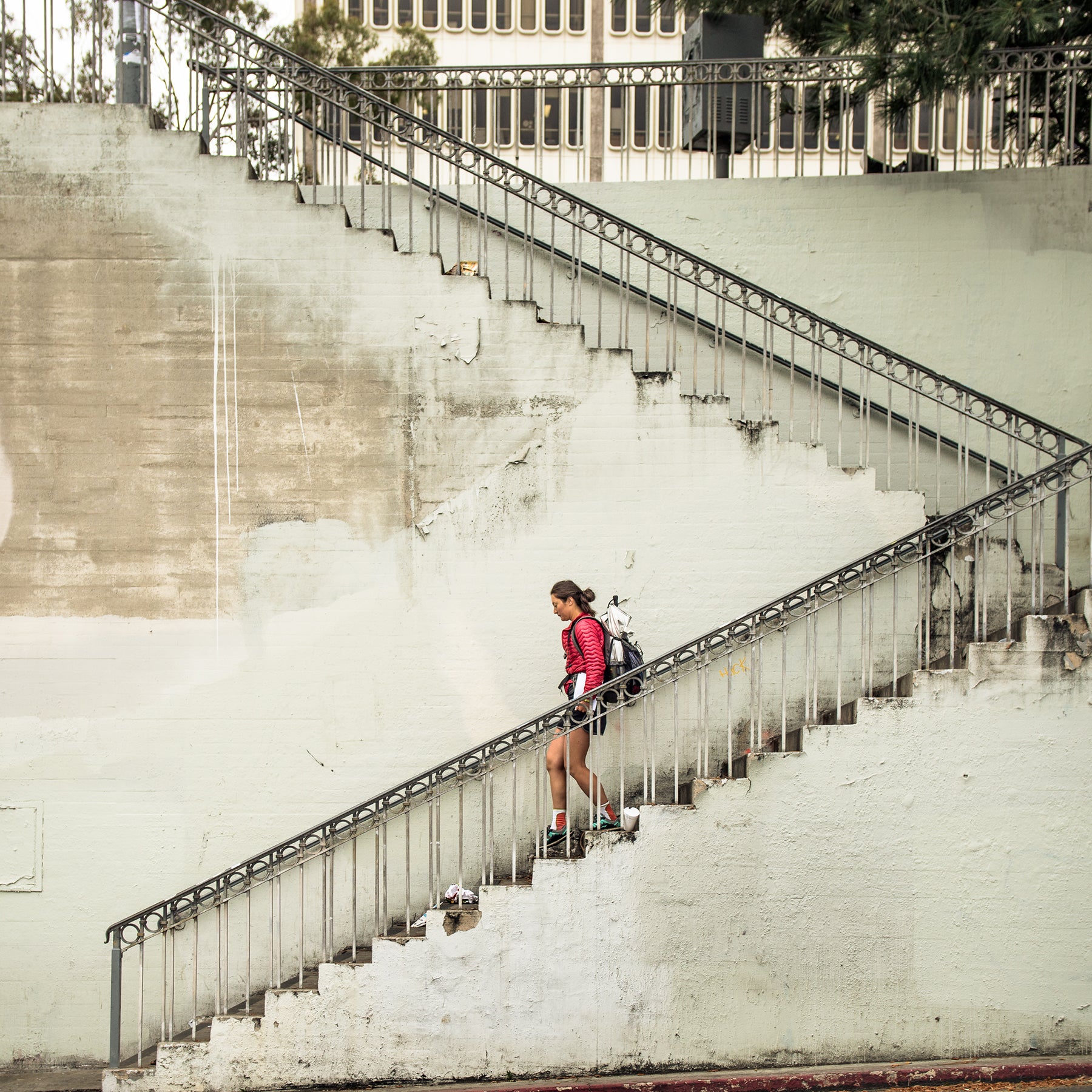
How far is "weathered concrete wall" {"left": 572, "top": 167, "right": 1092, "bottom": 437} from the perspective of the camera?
382 inches

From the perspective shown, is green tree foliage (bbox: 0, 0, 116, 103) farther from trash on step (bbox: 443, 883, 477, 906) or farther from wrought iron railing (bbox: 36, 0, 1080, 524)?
trash on step (bbox: 443, 883, 477, 906)

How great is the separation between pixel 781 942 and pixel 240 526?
15.2 ft

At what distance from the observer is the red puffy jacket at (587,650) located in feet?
26.7

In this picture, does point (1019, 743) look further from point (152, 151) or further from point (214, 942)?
point (152, 151)

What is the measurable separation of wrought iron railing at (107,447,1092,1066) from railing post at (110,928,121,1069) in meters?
0.01

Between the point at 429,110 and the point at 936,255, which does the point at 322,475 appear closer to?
the point at 936,255

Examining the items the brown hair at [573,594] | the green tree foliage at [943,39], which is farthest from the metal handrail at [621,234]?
the brown hair at [573,594]

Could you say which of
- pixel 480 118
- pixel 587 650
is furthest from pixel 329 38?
pixel 587 650

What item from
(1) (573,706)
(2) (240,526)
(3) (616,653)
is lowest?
(1) (573,706)

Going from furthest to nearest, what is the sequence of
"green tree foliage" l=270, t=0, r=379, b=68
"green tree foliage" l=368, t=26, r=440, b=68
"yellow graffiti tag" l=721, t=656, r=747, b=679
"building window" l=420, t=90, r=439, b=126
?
"green tree foliage" l=368, t=26, r=440, b=68 → "green tree foliage" l=270, t=0, r=379, b=68 → "building window" l=420, t=90, r=439, b=126 → "yellow graffiti tag" l=721, t=656, r=747, b=679

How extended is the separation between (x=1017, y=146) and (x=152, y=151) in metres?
6.98

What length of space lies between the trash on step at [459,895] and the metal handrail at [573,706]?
0.63 metres

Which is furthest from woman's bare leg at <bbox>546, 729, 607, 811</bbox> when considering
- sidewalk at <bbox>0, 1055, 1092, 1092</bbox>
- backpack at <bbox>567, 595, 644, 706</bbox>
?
sidewalk at <bbox>0, 1055, 1092, 1092</bbox>

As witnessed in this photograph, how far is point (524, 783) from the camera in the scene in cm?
868
